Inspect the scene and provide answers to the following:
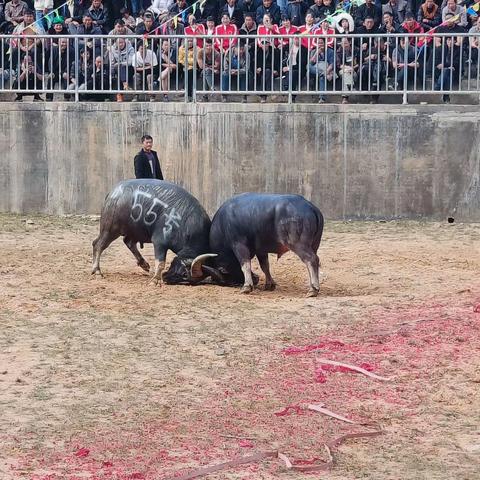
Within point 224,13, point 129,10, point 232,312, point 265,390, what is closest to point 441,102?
point 224,13

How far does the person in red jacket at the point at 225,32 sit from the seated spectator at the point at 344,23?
1.64 metres

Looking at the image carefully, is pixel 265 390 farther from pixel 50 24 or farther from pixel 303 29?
pixel 50 24

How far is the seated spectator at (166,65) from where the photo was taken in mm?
21641

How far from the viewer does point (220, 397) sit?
Result: 11.0 m

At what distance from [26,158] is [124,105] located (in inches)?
78.3

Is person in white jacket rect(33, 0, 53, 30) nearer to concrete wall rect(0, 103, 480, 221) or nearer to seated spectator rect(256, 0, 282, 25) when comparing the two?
concrete wall rect(0, 103, 480, 221)

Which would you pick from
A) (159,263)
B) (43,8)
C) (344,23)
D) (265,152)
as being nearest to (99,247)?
(159,263)

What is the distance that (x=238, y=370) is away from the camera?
1190 cm

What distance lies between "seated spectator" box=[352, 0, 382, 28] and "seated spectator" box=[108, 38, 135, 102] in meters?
3.67

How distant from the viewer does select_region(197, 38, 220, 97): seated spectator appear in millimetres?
21625

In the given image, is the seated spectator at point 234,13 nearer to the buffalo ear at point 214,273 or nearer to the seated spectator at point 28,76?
the seated spectator at point 28,76

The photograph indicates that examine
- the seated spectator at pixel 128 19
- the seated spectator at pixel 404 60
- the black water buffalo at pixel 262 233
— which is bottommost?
the black water buffalo at pixel 262 233

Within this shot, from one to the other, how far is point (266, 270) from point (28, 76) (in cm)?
794

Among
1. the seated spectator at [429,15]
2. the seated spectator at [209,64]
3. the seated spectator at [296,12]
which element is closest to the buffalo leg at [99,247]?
the seated spectator at [209,64]
